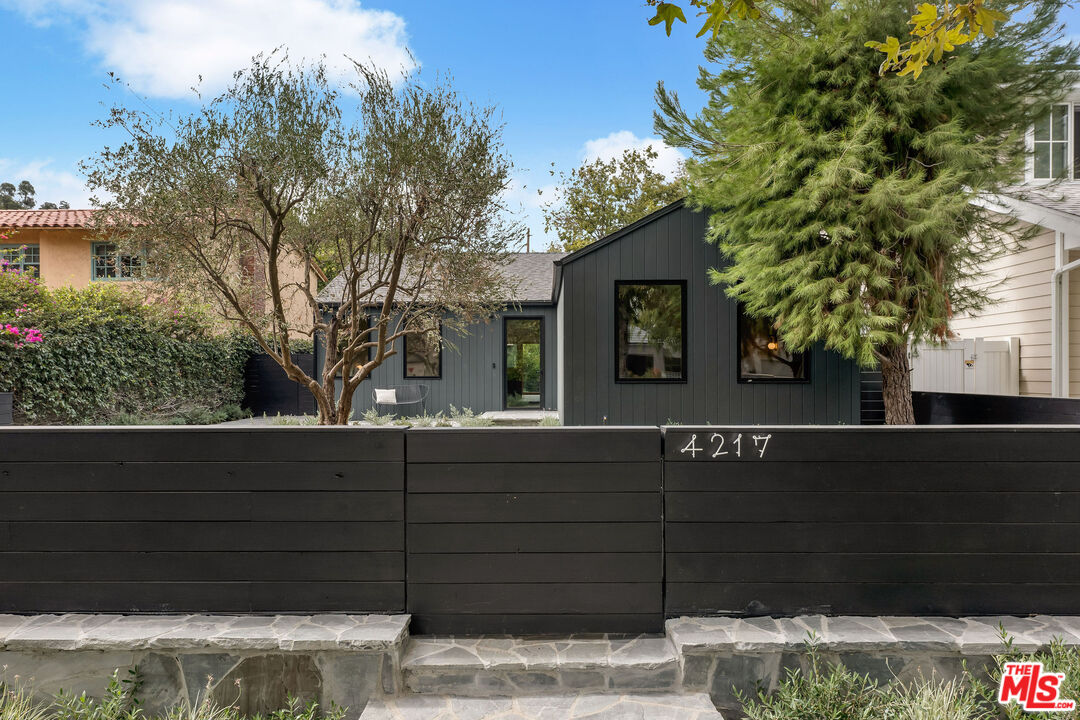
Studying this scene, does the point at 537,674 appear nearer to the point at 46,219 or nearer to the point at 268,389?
the point at 268,389

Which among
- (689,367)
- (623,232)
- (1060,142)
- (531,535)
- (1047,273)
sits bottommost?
(531,535)

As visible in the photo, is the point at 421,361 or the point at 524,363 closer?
the point at 421,361

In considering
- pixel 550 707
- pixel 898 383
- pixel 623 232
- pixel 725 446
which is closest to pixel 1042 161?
pixel 898 383

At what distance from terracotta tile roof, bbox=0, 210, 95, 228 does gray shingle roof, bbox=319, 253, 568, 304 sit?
830 centimetres

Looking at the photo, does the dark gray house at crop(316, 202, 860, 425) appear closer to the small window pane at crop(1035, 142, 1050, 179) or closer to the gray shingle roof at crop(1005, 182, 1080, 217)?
the gray shingle roof at crop(1005, 182, 1080, 217)

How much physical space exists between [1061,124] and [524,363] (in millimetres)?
9112

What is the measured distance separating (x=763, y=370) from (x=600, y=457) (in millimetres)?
5188

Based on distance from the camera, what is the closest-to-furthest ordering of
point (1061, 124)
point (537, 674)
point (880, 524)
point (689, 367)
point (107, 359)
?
point (537, 674) → point (880, 524) → point (689, 367) → point (1061, 124) → point (107, 359)

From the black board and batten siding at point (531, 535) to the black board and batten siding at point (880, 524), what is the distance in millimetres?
196

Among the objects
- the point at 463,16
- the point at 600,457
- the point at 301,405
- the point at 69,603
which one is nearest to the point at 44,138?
the point at 301,405

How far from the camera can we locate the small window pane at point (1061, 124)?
7473 millimetres

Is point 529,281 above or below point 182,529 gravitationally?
above

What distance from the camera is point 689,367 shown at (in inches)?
276

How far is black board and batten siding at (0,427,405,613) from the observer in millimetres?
2559
